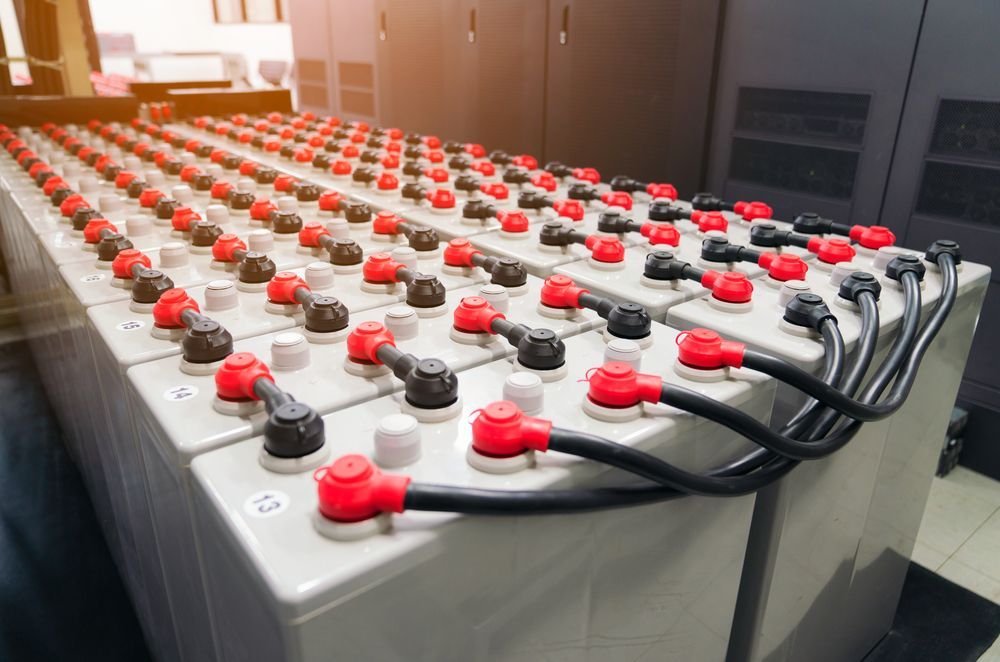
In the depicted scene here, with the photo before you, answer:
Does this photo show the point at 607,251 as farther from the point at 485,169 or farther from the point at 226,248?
the point at 485,169

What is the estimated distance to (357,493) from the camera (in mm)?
572

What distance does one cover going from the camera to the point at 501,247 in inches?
55.1

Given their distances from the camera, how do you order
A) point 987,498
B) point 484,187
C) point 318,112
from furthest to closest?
point 318,112 < point 987,498 < point 484,187

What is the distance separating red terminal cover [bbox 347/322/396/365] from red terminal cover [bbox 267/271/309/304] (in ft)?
0.75

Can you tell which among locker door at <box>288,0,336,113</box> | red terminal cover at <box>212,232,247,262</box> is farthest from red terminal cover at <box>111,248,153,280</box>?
locker door at <box>288,0,336,113</box>

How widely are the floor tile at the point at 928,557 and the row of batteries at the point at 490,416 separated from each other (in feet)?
1.53

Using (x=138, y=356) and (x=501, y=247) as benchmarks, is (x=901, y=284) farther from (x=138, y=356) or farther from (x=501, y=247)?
(x=138, y=356)

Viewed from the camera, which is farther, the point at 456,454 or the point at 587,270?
the point at 587,270

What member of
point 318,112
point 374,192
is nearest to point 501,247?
point 374,192

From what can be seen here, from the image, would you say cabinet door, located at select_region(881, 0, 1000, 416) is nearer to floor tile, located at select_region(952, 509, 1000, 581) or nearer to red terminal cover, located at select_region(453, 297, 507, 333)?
floor tile, located at select_region(952, 509, 1000, 581)

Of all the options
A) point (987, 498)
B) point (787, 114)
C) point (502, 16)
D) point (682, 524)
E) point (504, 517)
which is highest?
point (502, 16)

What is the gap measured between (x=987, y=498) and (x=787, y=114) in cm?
133

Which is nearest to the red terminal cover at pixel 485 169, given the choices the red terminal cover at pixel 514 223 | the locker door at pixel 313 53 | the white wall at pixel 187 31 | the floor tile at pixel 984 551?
the red terminal cover at pixel 514 223

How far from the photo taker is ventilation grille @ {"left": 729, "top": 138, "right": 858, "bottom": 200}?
2178 millimetres
